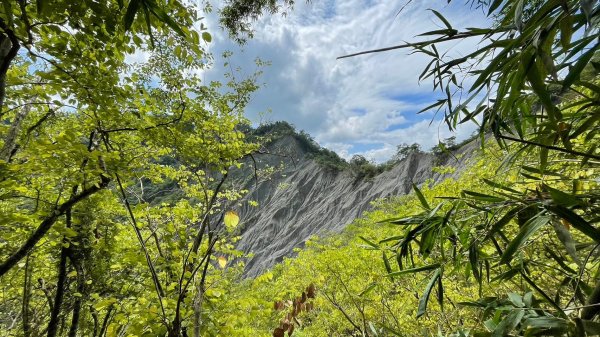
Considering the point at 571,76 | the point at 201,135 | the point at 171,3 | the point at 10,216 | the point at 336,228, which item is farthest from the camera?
the point at 336,228

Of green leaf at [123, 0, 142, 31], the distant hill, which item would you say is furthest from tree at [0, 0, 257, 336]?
the distant hill

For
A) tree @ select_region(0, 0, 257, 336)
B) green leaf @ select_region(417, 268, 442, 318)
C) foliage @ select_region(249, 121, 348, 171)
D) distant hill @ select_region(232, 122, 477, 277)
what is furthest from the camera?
foliage @ select_region(249, 121, 348, 171)

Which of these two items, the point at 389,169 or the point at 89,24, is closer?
the point at 89,24

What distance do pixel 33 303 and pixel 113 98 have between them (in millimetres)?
6909

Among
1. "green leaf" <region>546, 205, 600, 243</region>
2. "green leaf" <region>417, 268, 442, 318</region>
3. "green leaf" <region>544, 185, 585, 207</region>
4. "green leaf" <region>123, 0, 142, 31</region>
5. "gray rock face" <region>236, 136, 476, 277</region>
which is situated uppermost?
"gray rock face" <region>236, 136, 476, 277</region>

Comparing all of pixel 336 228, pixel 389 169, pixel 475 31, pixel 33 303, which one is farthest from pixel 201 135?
pixel 389 169

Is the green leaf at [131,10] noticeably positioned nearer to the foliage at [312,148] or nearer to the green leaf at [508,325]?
the green leaf at [508,325]

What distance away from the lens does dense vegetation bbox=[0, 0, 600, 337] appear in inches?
36.4

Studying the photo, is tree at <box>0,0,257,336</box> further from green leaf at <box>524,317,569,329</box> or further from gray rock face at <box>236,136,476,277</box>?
gray rock face at <box>236,136,476,277</box>

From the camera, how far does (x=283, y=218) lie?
128 ft

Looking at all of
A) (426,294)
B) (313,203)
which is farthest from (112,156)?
(313,203)

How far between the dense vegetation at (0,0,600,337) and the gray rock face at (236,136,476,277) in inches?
970

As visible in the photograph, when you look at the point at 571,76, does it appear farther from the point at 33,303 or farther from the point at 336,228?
the point at 336,228

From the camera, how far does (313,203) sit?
3862 centimetres
